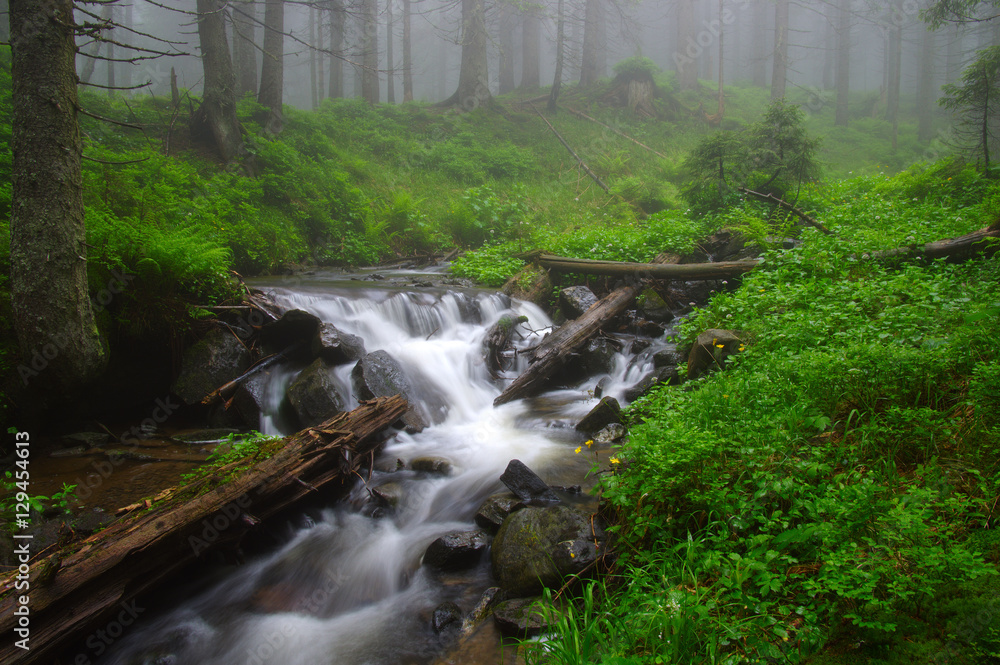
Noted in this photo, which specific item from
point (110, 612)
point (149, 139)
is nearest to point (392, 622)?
point (110, 612)

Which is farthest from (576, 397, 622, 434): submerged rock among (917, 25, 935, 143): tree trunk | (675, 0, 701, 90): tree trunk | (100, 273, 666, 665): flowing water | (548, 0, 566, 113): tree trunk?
(917, 25, 935, 143): tree trunk

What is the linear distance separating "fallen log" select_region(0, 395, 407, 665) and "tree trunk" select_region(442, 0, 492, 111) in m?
19.1

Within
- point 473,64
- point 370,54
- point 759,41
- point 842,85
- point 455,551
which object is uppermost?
point 759,41

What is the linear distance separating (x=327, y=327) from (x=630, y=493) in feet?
17.1

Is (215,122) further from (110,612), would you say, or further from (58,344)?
(110,612)

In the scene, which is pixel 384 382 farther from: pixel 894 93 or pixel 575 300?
pixel 894 93

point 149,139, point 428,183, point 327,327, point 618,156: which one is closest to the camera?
point 327,327

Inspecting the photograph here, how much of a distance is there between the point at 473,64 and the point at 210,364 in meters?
18.8

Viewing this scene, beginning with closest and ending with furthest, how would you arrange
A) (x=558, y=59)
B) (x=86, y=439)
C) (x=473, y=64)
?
1. (x=86, y=439)
2. (x=558, y=59)
3. (x=473, y=64)

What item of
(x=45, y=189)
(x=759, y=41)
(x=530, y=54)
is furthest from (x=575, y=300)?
(x=759, y=41)

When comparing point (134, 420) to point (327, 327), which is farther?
point (327, 327)

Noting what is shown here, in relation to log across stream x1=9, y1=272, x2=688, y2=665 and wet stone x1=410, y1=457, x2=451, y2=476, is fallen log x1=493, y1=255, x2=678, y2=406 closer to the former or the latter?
log across stream x1=9, y1=272, x2=688, y2=665

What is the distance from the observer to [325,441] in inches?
199

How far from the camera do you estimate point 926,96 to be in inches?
1060
